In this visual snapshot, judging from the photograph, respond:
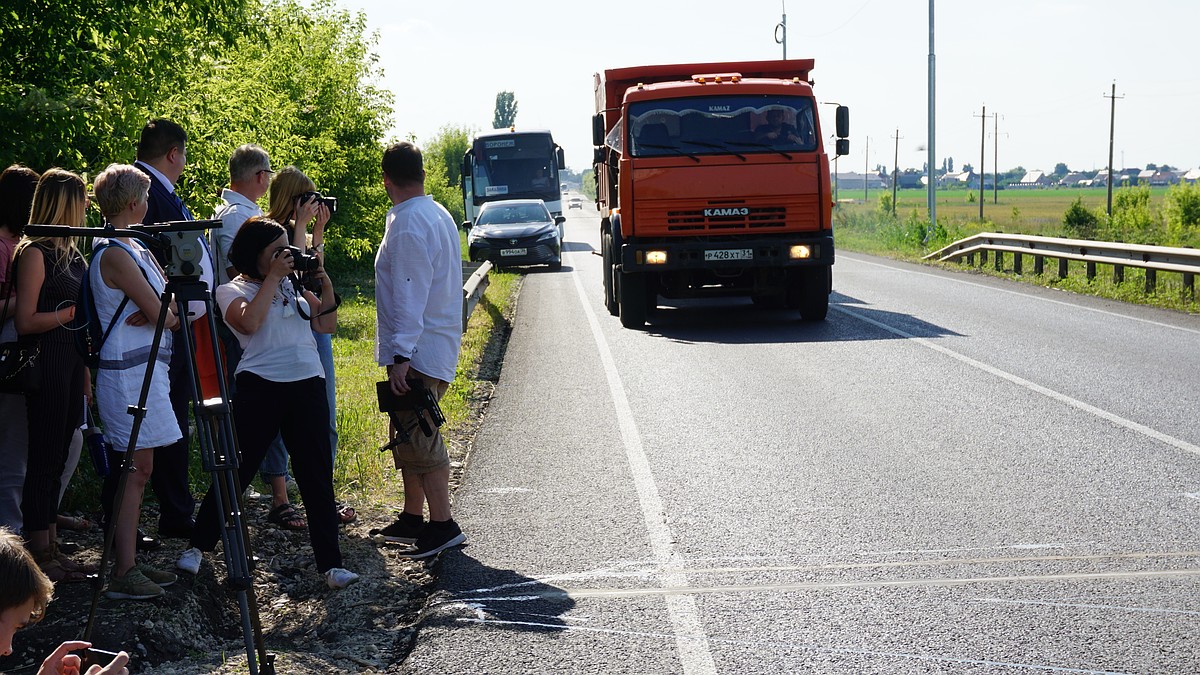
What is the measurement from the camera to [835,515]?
22.5 ft

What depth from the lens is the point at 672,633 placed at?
16.5 feet

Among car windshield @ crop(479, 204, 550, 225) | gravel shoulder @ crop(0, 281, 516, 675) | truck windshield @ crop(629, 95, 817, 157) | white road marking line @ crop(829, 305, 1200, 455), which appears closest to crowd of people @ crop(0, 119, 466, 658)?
gravel shoulder @ crop(0, 281, 516, 675)

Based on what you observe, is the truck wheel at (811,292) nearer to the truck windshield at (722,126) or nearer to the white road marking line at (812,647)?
the truck windshield at (722,126)

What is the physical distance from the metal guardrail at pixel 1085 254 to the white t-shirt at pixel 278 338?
1479cm

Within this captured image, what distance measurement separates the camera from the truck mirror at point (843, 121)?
17562 millimetres

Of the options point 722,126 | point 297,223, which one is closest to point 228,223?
point 297,223

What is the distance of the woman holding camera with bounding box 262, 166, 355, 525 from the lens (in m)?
6.14

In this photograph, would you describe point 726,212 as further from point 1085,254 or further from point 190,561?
point 190,561

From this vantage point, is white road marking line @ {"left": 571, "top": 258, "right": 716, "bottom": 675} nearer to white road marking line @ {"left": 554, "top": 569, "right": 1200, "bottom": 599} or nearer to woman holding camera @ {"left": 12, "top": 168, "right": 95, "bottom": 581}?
white road marking line @ {"left": 554, "top": 569, "right": 1200, "bottom": 599}

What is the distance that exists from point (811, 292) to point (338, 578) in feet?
37.2

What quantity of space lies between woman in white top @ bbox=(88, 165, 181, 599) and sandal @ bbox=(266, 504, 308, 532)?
1334mm

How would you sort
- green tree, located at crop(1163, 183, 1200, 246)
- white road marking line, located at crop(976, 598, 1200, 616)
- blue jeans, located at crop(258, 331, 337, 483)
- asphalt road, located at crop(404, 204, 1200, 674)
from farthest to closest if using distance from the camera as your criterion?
1. green tree, located at crop(1163, 183, 1200, 246)
2. blue jeans, located at crop(258, 331, 337, 483)
3. white road marking line, located at crop(976, 598, 1200, 616)
4. asphalt road, located at crop(404, 204, 1200, 674)

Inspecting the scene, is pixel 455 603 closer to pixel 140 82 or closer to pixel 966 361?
pixel 140 82

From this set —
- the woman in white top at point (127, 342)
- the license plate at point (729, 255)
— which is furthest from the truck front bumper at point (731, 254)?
the woman in white top at point (127, 342)
